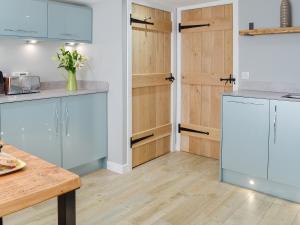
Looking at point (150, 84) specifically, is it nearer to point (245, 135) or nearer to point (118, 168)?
point (118, 168)

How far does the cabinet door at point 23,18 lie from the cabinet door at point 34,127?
735 mm

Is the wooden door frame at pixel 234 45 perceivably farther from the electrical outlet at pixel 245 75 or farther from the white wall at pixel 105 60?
the white wall at pixel 105 60

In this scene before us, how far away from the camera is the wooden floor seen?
2621mm

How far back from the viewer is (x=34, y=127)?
3.11 meters

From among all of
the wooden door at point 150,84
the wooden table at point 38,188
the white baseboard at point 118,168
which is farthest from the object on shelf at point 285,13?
the wooden table at point 38,188

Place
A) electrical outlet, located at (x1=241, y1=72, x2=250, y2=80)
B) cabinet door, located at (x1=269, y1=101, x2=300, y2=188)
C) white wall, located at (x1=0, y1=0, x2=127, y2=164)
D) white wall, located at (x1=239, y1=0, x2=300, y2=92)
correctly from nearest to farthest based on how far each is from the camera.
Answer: cabinet door, located at (x1=269, y1=101, x2=300, y2=188), white wall, located at (x1=239, y1=0, x2=300, y2=92), white wall, located at (x1=0, y1=0, x2=127, y2=164), electrical outlet, located at (x1=241, y1=72, x2=250, y2=80)

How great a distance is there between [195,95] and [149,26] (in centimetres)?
116

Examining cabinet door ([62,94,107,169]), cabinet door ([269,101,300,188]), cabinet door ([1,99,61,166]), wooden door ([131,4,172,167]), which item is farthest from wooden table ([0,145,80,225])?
wooden door ([131,4,172,167])

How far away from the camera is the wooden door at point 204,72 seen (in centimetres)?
400

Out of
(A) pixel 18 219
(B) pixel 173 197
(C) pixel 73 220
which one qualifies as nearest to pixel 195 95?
(B) pixel 173 197

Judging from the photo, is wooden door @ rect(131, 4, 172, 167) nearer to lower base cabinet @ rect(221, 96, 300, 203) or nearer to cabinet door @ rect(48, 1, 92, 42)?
cabinet door @ rect(48, 1, 92, 42)

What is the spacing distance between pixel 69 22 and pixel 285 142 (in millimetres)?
2672

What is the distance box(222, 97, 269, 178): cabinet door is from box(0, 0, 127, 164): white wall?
1207 mm

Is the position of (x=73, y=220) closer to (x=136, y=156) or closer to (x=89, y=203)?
(x=89, y=203)
